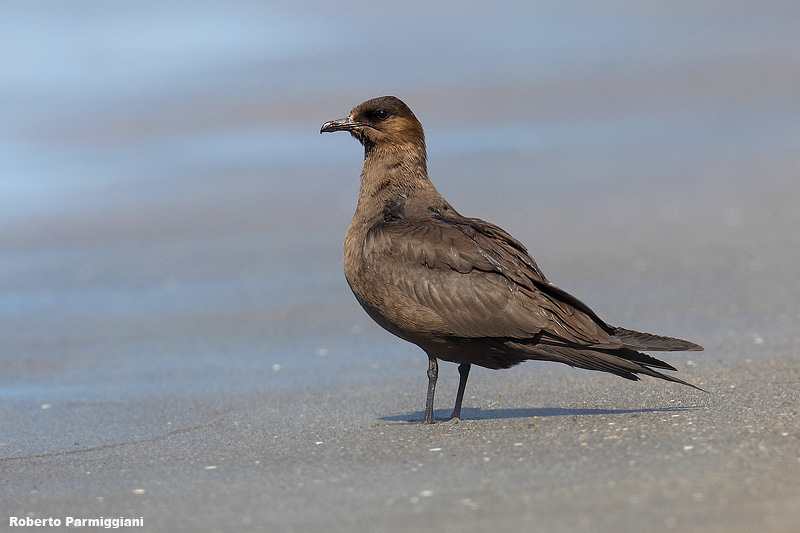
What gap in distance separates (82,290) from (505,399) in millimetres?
5034

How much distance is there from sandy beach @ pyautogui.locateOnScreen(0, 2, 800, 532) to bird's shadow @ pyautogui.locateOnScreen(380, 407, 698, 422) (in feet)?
0.15

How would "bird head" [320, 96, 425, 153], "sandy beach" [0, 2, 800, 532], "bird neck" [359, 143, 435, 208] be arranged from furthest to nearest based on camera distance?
"bird head" [320, 96, 425, 153]
"bird neck" [359, 143, 435, 208]
"sandy beach" [0, 2, 800, 532]

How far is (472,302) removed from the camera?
19.8 feet

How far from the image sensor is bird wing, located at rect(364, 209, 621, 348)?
5.94 metres

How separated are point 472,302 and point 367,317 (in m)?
3.19

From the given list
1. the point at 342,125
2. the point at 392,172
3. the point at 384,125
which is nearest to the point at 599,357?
the point at 392,172

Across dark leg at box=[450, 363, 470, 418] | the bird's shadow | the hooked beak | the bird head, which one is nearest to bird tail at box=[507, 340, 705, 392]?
the bird's shadow

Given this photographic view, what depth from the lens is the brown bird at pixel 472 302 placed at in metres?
5.89

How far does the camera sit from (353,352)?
8258 millimetres

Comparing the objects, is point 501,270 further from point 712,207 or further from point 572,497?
point 712,207

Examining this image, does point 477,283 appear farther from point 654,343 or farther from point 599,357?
point 654,343

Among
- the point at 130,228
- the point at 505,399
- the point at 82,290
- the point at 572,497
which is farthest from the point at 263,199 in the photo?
the point at 572,497

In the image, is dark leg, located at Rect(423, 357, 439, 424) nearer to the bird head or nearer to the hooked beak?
the bird head

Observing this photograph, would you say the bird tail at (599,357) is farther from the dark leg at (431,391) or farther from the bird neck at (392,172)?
the bird neck at (392,172)
